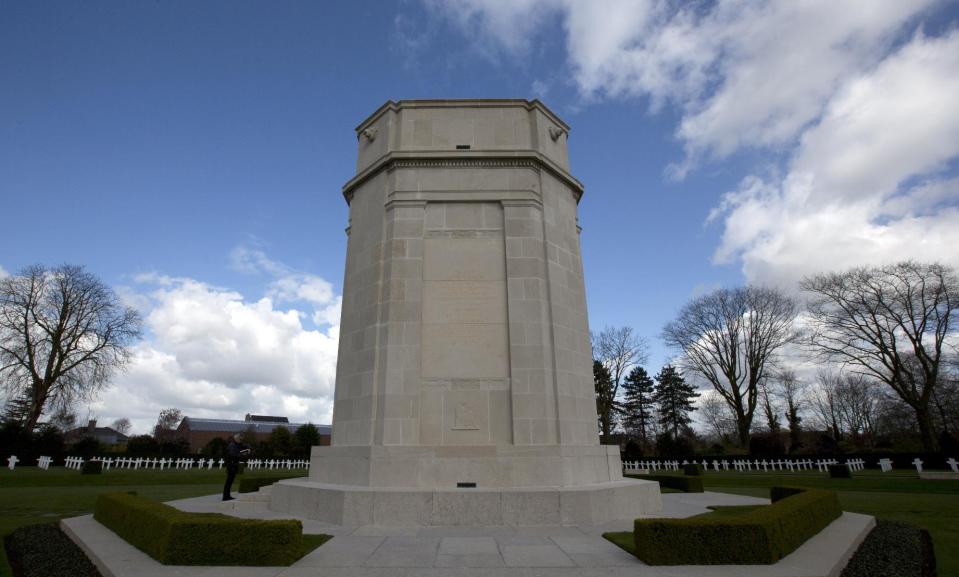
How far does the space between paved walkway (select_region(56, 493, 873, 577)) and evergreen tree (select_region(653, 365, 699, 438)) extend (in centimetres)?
6950

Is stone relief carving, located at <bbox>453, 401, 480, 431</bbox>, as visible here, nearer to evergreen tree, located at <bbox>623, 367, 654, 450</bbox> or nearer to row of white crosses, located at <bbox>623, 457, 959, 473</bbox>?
row of white crosses, located at <bbox>623, 457, 959, 473</bbox>

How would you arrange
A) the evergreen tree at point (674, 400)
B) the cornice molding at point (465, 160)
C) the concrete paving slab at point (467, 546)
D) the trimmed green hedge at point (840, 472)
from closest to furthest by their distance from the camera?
the concrete paving slab at point (467, 546)
the cornice molding at point (465, 160)
the trimmed green hedge at point (840, 472)
the evergreen tree at point (674, 400)

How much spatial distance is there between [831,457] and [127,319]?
59.9 m

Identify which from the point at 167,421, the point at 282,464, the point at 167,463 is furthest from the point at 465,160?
the point at 167,421

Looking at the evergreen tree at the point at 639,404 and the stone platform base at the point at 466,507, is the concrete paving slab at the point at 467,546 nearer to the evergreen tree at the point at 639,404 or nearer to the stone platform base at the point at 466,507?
the stone platform base at the point at 466,507

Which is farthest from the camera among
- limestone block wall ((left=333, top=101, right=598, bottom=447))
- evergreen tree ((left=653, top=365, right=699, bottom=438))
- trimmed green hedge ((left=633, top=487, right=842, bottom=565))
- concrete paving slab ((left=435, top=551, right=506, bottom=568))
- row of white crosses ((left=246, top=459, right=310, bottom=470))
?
evergreen tree ((left=653, top=365, right=699, bottom=438))

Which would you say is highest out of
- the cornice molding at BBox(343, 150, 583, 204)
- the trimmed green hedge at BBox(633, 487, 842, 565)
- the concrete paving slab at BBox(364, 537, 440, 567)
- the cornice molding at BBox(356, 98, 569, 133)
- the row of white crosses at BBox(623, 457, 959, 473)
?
the cornice molding at BBox(356, 98, 569, 133)

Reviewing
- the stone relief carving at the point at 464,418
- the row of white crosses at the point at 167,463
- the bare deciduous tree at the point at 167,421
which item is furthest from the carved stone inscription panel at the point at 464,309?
the bare deciduous tree at the point at 167,421

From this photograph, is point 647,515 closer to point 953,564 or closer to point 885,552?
point 885,552

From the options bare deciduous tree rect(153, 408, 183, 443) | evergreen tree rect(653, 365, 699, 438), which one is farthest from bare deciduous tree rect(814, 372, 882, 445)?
bare deciduous tree rect(153, 408, 183, 443)

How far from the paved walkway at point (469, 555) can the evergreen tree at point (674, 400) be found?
69.5m

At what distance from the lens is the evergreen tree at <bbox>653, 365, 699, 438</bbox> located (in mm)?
74500

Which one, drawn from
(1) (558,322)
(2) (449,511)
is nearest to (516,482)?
(2) (449,511)

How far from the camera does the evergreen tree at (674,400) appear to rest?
2933 inches
